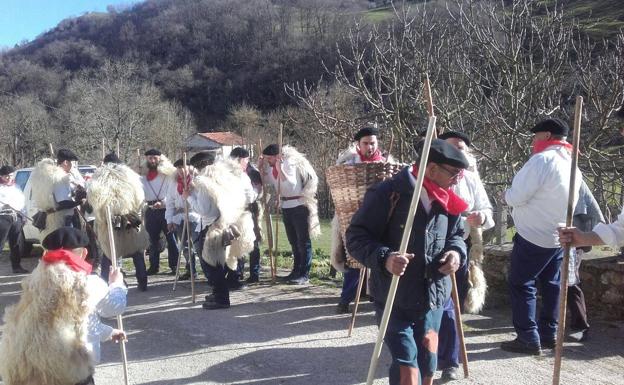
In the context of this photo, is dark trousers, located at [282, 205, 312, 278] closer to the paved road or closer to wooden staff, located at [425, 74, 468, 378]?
the paved road

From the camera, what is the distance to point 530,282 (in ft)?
17.7

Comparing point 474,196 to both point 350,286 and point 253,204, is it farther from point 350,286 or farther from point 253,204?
point 253,204

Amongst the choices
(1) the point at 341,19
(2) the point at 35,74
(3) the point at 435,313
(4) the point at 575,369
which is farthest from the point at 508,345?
(2) the point at 35,74

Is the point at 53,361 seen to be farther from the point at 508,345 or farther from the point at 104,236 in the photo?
the point at 104,236

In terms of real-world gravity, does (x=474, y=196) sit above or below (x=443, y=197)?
below

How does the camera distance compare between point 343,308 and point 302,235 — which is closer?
point 343,308

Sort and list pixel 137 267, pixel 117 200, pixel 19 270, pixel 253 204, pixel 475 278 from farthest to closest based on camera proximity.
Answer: pixel 19 270
pixel 253 204
pixel 137 267
pixel 117 200
pixel 475 278

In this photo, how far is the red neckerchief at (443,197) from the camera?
12.0 ft

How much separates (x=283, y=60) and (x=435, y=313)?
76024 mm

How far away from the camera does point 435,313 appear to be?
12.7 ft

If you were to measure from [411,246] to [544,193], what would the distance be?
2086 mm

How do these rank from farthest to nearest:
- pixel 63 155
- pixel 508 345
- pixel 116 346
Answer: pixel 63 155, pixel 116 346, pixel 508 345

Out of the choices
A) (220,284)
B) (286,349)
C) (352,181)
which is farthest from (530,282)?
(220,284)

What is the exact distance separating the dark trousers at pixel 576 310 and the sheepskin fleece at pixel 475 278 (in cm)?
88
